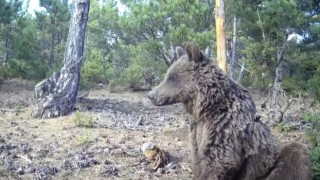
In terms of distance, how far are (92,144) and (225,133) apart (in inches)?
150

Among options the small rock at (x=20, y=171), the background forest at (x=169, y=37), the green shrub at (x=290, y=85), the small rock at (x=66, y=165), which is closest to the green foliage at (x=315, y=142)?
the small rock at (x=66, y=165)

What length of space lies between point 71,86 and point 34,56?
7.09m

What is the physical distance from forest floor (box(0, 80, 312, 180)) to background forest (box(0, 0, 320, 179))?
4485 millimetres

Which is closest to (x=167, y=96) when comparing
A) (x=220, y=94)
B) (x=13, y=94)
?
(x=220, y=94)

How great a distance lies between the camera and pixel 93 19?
2630 cm

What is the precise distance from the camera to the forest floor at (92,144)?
6.26 meters

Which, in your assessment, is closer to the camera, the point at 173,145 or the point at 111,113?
the point at 173,145

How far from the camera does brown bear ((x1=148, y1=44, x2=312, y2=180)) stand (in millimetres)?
4188

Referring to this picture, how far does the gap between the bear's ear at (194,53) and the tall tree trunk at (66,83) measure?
250 inches

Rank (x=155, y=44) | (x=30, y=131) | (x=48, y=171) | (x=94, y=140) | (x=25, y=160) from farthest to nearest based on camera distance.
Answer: (x=155, y=44), (x=30, y=131), (x=94, y=140), (x=25, y=160), (x=48, y=171)

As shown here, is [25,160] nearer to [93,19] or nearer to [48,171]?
[48,171]

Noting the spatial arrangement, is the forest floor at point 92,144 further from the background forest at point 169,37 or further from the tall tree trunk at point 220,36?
the background forest at point 169,37

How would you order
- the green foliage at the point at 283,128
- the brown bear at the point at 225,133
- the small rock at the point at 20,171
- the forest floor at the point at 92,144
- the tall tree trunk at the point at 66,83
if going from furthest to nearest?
1. the tall tree trunk at the point at 66,83
2. the green foliage at the point at 283,128
3. the forest floor at the point at 92,144
4. the small rock at the point at 20,171
5. the brown bear at the point at 225,133

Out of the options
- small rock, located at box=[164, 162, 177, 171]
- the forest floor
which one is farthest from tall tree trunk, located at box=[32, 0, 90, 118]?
small rock, located at box=[164, 162, 177, 171]
